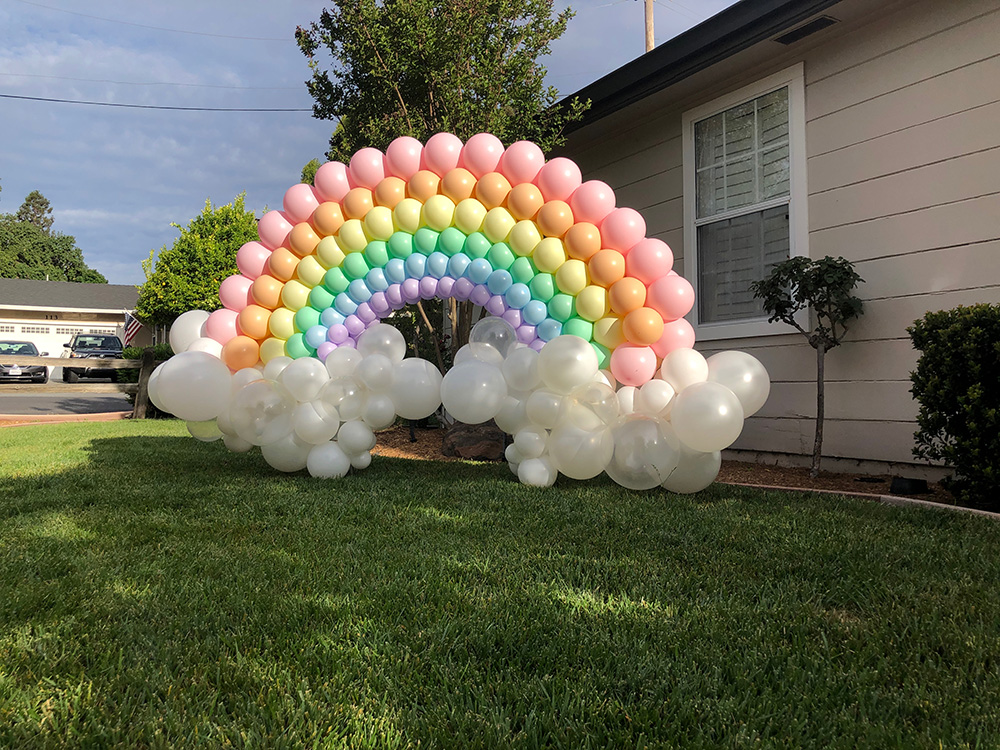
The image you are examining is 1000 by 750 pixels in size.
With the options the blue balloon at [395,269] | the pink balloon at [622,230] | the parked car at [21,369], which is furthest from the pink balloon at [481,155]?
the parked car at [21,369]

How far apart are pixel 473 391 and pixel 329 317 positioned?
56.3 inches

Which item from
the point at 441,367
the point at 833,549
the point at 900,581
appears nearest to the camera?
the point at 900,581

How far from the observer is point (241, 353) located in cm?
493

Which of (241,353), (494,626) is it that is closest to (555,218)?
(241,353)

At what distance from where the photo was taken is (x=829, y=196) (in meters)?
5.60

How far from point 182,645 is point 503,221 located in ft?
11.2

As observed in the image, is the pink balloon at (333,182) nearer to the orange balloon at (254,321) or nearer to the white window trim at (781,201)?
the orange balloon at (254,321)

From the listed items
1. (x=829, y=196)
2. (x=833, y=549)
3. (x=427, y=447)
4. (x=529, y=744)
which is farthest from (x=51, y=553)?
(x=829, y=196)

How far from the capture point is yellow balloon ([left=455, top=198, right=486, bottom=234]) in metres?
4.62

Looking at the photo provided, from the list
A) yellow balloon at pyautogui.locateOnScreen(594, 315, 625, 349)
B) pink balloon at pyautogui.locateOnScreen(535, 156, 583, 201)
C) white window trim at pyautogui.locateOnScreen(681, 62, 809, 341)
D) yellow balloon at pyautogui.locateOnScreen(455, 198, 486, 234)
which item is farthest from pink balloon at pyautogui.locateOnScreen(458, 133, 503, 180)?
white window trim at pyautogui.locateOnScreen(681, 62, 809, 341)

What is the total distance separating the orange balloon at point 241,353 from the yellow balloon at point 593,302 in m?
2.50

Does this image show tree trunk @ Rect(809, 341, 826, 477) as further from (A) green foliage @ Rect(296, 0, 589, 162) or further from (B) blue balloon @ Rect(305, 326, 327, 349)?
(B) blue balloon @ Rect(305, 326, 327, 349)

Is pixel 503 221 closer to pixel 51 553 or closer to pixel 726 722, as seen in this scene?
pixel 51 553

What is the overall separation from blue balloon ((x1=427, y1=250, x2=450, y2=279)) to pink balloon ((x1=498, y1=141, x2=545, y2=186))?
750mm
